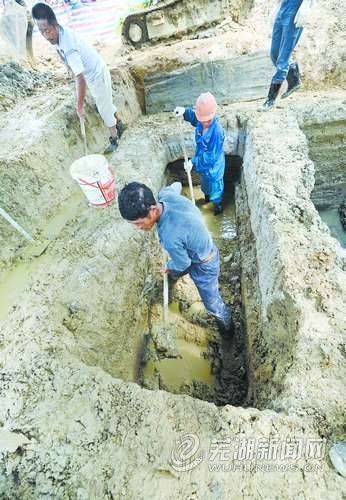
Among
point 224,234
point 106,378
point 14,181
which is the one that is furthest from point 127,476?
point 224,234

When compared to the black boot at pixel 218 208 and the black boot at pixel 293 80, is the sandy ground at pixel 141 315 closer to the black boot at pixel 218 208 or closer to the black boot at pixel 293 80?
the black boot at pixel 293 80

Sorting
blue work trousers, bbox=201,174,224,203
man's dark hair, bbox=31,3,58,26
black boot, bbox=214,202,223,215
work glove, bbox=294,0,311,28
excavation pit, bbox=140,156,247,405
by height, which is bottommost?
black boot, bbox=214,202,223,215

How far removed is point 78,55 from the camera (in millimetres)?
3074

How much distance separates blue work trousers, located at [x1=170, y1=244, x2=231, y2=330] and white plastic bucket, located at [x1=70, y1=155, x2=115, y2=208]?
110 centimetres

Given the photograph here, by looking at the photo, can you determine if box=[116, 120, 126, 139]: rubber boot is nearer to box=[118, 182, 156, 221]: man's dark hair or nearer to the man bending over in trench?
the man bending over in trench

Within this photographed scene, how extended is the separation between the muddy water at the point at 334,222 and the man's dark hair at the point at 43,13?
15.3ft

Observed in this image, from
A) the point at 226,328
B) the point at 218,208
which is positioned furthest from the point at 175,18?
the point at 226,328

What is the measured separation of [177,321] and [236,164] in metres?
2.95

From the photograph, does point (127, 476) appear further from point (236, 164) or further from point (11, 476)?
point (236, 164)

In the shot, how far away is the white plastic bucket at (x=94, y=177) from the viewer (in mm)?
2730

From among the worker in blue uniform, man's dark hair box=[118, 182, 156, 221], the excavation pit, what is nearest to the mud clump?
the worker in blue uniform

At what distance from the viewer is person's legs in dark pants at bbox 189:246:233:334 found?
2.54 m

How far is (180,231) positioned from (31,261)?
5.23 feet

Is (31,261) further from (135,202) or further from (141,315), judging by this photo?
(135,202)
